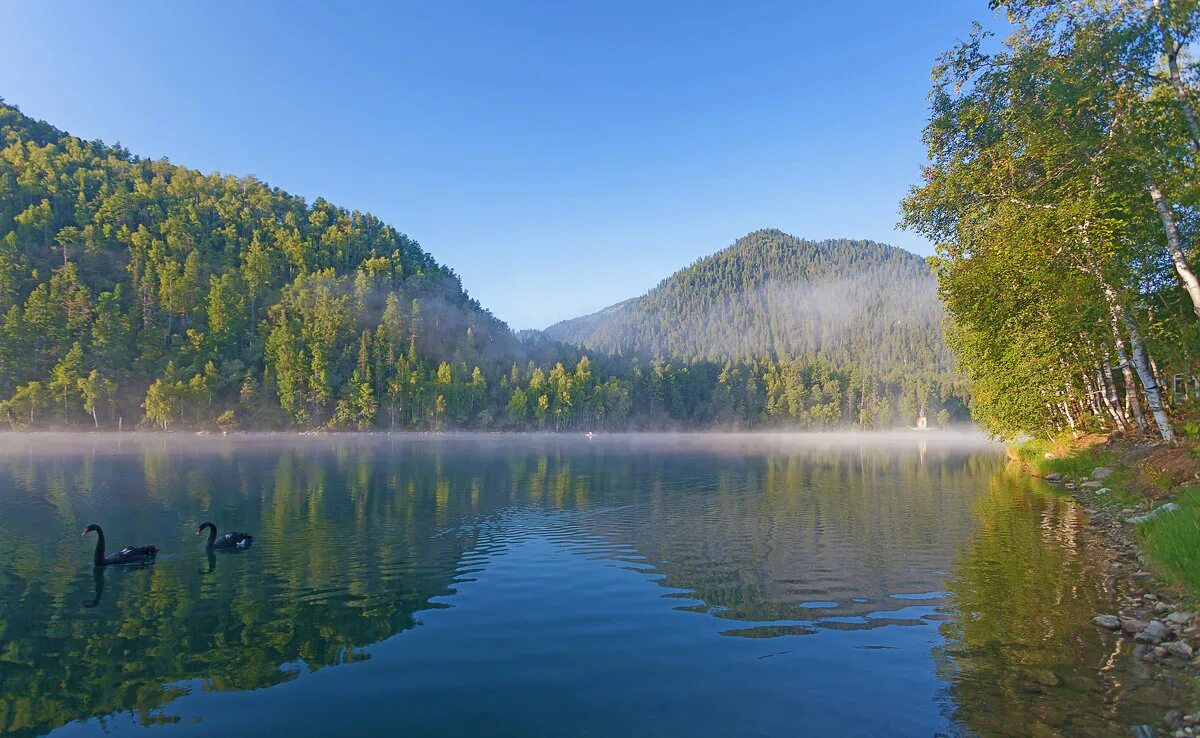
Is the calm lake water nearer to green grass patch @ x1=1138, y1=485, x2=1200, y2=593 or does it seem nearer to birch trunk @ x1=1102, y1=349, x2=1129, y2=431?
green grass patch @ x1=1138, y1=485, x2=1200, y2=593

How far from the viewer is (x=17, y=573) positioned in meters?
21.3

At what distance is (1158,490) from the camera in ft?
84.7

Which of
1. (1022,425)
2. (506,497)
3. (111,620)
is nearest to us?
(111,620)

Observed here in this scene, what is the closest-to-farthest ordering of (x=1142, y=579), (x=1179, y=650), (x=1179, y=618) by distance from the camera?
(x=1179, y=650), (x=1179, y=618), (x=1142, y=579)

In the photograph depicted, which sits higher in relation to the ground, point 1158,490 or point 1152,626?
point 1158,490

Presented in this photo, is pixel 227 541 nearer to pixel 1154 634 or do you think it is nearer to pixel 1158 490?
pixel 1154 634

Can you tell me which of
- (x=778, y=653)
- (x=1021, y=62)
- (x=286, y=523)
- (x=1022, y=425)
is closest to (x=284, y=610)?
(x=778, y=653)

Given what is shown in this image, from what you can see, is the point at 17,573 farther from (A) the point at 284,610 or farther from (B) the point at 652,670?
(B) the point at 652,670

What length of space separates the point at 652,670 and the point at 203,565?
63.3 ft

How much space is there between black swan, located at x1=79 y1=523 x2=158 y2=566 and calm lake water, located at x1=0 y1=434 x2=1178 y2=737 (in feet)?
1.58

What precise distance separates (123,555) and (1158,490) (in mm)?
42889

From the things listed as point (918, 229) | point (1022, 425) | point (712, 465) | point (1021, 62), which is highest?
point (1021, 62)

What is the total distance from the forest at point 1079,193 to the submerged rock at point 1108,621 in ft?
44.4

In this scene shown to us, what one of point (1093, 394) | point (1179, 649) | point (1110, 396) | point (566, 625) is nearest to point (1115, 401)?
point (1110, 396)
